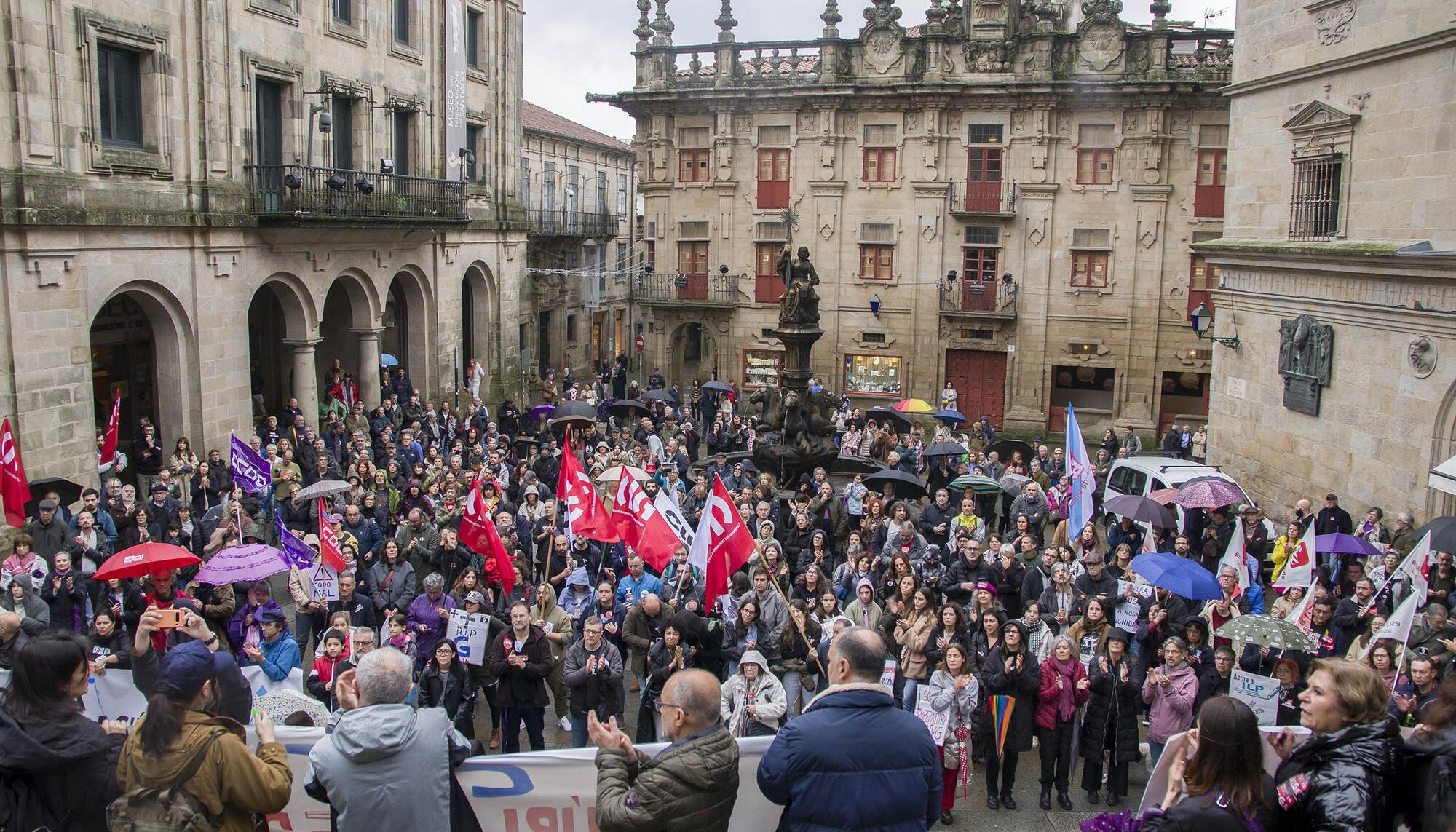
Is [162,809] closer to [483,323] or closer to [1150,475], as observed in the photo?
[1150,475]

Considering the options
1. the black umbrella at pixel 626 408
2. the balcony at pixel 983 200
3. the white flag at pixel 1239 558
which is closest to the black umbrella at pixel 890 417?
the black umbrella at pixel 626 408

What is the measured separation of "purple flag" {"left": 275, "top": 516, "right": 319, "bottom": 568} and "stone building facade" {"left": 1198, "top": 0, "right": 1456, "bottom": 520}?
14.9m

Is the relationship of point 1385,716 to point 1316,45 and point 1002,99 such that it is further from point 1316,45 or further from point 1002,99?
point 1002,99

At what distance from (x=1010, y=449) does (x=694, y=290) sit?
1555 centimetres

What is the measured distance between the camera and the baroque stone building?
1284 inches

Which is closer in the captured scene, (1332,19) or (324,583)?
(324,583)

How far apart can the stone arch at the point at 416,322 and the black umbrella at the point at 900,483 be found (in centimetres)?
1541

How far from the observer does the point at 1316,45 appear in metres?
18.7

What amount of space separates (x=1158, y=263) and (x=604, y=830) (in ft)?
103

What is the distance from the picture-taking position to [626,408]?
26.6 m

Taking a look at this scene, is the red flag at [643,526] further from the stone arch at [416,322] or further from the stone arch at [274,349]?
the stone arch at [416,322]

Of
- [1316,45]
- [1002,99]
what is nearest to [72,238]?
[1316,45]

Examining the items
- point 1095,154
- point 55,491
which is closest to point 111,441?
point 55,491

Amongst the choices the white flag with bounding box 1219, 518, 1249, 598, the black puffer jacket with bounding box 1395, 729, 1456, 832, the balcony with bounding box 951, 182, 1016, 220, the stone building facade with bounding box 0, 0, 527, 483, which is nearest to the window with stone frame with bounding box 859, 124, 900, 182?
the balcony with bounding box 951, 182, 1016, 220
